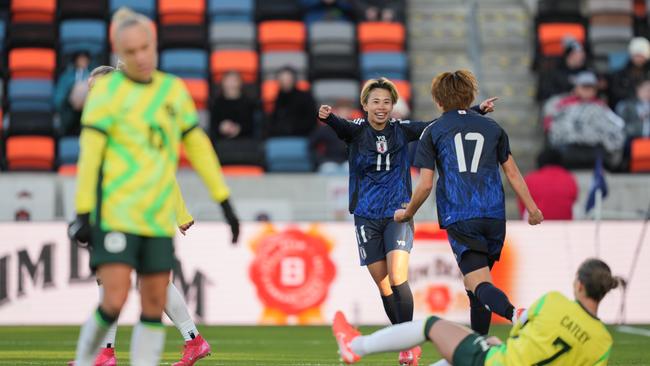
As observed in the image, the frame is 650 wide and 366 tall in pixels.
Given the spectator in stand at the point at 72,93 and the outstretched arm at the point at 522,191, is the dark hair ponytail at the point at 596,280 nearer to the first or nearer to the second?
the outstretched arm at the point at 522,191

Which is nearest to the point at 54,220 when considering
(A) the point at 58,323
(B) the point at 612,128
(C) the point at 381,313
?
(A) the point at 58,323

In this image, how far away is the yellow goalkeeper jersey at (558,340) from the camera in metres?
6.58

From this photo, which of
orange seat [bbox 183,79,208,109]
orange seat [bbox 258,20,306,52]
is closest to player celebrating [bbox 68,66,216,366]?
orange seat [bbox 183,79,208,109]

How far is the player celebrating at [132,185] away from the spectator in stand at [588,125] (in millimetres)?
12015

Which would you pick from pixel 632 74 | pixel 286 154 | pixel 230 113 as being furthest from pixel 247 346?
pixel 632 74

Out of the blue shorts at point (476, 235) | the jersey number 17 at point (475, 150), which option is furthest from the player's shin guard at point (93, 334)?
the jersey number 17 at point (475, 150)

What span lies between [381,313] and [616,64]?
6.97m

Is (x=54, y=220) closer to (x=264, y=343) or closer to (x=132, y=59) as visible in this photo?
(x=264, y=343)

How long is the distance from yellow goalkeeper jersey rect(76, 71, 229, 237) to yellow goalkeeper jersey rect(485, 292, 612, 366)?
1.58 metres

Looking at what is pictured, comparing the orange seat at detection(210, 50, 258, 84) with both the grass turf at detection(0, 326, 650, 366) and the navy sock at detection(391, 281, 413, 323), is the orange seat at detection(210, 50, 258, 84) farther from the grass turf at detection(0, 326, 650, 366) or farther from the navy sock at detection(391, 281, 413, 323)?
the navy sock at detection(391, 281, 413, 323)

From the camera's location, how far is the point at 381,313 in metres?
15.8

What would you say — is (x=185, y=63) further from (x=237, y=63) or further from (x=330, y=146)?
(x=330, y=146)

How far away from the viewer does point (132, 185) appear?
21.8 ft

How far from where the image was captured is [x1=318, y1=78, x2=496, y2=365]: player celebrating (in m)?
9.78
